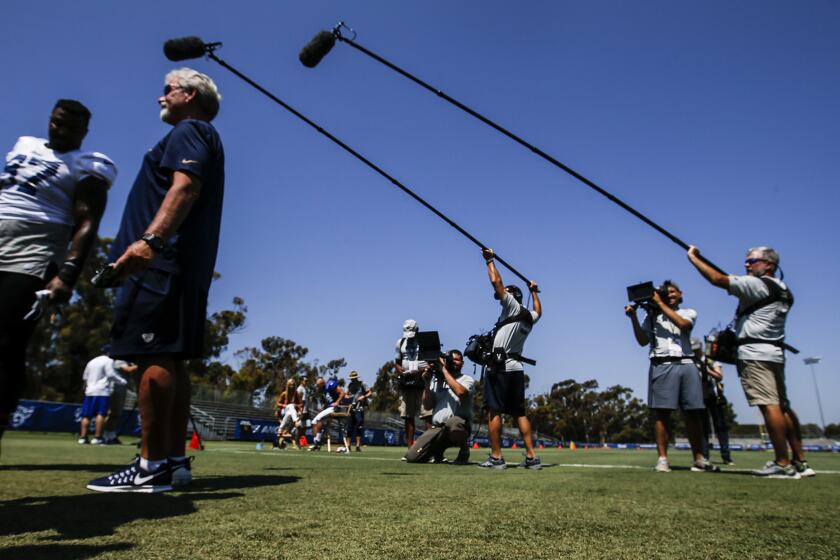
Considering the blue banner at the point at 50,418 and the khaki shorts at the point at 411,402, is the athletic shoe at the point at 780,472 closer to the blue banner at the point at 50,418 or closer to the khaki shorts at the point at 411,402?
the khaki shorts at the point at 411,402

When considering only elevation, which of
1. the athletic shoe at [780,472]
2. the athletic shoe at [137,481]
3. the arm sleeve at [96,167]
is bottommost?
the athletic shoe at [780,472]

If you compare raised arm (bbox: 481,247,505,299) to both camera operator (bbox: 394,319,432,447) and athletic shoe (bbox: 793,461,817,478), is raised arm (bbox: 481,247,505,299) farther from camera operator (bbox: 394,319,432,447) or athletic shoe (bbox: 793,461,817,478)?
camera operator (bbox: 394,319,432,447)

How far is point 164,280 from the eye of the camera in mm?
2893

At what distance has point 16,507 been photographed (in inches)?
91.3

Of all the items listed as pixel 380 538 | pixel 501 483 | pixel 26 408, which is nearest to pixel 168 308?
pixel 380 538

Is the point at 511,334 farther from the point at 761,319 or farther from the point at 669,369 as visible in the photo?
the point at 761,319

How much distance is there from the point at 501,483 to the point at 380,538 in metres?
2.18

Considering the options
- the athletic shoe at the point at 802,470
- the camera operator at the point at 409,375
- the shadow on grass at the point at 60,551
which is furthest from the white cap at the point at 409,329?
the shadow on grass at the point at 60,551

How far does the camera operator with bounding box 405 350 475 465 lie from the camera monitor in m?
0.21

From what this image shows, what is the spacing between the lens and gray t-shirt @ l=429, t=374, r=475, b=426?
7.87 m

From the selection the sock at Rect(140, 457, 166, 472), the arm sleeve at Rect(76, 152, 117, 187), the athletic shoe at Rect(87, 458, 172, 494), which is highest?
the arm sleeve at Rect(76, 152, 117, 187)

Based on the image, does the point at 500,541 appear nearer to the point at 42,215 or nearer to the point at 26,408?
the point at 42,215

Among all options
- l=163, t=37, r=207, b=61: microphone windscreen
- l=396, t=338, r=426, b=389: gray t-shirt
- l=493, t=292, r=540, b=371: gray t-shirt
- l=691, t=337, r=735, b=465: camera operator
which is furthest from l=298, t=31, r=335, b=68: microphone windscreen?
l=691, t=337, r=735, b=465: camera operator

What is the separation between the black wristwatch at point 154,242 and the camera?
259 cm
